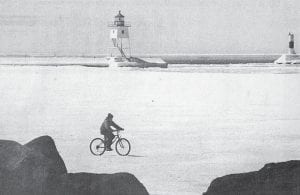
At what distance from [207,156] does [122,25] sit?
130 feet

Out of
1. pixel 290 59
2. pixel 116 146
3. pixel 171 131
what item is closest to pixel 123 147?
pixel 116 146

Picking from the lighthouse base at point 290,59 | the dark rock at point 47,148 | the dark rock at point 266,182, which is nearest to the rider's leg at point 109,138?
the dark rock at point 47,148

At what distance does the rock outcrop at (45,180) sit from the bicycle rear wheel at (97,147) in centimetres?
256

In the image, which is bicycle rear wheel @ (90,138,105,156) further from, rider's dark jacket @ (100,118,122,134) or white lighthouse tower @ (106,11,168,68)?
white lighthouse tower @ (106,11,168,68)

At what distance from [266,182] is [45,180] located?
84.7 inches

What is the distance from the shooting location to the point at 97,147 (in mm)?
7730

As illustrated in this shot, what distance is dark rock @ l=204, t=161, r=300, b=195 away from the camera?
455cm

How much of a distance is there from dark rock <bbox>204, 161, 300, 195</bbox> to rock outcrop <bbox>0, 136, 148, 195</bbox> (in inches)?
31.3

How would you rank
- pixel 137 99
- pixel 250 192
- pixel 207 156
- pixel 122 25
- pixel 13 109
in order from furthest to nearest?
pixel 122 25
pixel 137 99
pixel 13 109
pixel 207 156
pixel 250 192

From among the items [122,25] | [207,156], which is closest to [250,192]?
[207,156]

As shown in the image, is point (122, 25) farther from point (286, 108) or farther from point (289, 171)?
point (289, 171)

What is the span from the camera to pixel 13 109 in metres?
11.4

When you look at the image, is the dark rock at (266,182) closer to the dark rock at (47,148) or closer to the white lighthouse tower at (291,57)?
the dark rock at (47,148)

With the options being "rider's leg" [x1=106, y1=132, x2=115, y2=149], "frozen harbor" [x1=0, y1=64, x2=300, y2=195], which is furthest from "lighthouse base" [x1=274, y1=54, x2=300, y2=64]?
"rider's leg" [x1=106, y1=132, x2=115, y2=149]
